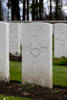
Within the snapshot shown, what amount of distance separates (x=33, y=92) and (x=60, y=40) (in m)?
6.09

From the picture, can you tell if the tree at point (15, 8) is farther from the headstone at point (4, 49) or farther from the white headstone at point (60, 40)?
the headstone at point (4, 49)

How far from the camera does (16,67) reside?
33.9 ft

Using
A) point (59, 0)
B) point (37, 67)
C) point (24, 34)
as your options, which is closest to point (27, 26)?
point (24, 34)

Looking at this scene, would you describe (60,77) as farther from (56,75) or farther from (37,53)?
(37,53)

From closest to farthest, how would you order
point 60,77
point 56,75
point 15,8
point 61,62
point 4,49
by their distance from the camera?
point 4,49 < point 60,77 < point 56,75 < point 61,62 < point 15,8

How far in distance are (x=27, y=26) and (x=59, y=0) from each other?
1251 inches

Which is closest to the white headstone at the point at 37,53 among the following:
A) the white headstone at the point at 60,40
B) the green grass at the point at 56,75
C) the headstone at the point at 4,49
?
the headstone at the point at 4,49

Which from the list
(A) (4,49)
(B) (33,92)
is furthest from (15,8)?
(B) (33,92)

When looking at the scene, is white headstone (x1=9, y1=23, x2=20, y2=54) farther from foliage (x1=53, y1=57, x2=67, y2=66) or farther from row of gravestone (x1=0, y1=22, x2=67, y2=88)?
row of gravestone (x1=0, y1=22, x2=67, y2=88)

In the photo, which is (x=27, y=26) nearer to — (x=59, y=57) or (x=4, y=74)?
(x=4, y=74)

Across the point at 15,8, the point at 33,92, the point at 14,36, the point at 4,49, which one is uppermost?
the point at 15,8

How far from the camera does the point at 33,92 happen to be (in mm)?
6777

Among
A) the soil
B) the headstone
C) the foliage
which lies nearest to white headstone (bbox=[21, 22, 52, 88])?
the soil

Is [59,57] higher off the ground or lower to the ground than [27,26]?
lower
